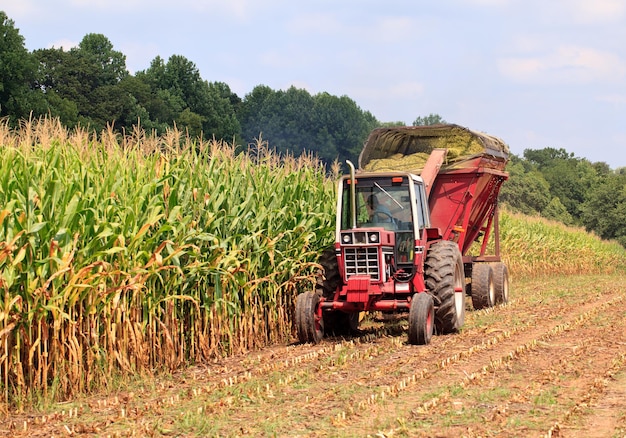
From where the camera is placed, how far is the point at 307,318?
1094cm

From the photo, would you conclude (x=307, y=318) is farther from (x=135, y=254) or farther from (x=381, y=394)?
(x=381, y=394)

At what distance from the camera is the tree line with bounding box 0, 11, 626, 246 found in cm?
3775

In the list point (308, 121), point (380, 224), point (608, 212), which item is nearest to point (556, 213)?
point (608, 212)

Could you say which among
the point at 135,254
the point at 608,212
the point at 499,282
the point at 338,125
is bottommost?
the point at 499,282

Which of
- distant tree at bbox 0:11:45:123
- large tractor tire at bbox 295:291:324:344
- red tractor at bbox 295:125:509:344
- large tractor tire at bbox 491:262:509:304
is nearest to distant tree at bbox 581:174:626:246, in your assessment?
distant tree at bbox 0:11:45:123

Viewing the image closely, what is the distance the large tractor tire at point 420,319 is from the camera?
1057 cm

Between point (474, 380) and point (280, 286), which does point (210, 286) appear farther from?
Result: point (474, 380)

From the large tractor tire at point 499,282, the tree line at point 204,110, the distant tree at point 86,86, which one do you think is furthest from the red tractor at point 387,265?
the distant tree at point 86,86

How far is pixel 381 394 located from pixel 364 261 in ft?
12.2

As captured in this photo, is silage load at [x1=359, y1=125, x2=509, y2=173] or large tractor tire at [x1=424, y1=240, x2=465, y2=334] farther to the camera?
silage load at [x1=359, y1=125, x2=509, y2=173]

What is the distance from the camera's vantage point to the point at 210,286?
1036cm

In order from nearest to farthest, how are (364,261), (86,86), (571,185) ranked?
(364,261) → (86,86) → (571,185)

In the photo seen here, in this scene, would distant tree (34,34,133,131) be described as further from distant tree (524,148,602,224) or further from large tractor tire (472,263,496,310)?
distant tree (524,148,602,224)

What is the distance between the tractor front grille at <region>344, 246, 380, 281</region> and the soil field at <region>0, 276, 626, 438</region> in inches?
36.8
